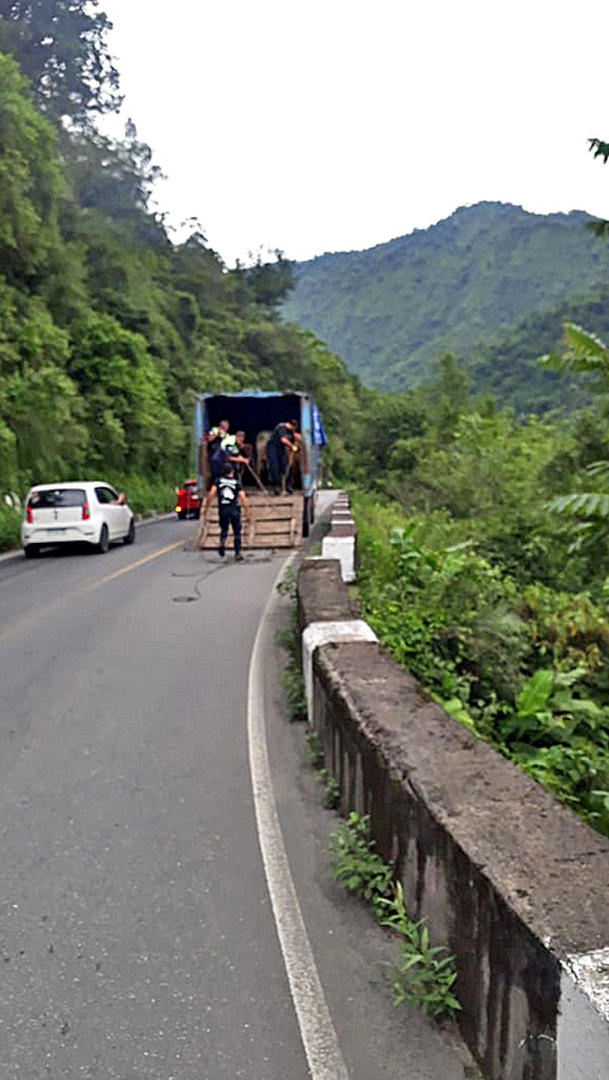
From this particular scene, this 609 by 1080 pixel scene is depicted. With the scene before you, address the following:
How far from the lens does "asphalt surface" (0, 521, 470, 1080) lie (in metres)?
3.25

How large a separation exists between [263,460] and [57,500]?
497 cm

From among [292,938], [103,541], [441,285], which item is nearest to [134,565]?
[103,541]

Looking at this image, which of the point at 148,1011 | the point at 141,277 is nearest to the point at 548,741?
the point at 148,1011

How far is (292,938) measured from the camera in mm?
3982

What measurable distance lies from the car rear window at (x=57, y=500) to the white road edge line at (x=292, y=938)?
12940mm

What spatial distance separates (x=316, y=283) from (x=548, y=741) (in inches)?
6258

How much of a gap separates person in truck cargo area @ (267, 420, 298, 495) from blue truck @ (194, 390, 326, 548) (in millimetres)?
231

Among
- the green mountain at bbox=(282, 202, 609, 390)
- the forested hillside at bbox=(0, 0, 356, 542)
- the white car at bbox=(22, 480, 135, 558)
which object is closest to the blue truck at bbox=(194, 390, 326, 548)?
the white car at bbox=(22, 480, 135, 558)

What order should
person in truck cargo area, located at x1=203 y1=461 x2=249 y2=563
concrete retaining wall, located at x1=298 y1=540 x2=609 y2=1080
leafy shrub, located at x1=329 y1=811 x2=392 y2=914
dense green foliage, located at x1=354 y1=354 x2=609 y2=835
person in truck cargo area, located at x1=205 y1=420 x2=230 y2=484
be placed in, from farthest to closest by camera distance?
person in truck cargo area, located at x1=205 y1=420 x2=230 y2=484 < person in truck cargo area, located at x1=203 y1=461 x2=249 y2=563 < dense green foliage, located at x1=354 y1=354 x2=609 y2=835 < leafy shrub, located at x1=329 y1=811 x2=392 y2=914 < concrete retaining wall, located at x1=298 y1=540 x2=609 y2=1080

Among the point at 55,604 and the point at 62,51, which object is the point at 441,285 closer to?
the point at 62,51

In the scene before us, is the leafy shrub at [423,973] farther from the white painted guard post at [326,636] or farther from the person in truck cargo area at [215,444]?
the person in truck cargo area at [215,444]

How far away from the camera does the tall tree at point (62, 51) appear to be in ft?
185

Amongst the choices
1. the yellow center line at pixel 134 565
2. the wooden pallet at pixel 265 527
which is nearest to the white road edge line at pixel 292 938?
the yellow center line at pixel 134 565

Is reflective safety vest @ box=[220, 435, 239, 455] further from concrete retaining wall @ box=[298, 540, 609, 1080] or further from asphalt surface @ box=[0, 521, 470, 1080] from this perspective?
A: concrete retaining wall @ box=[298, 540, 609, 1080]
